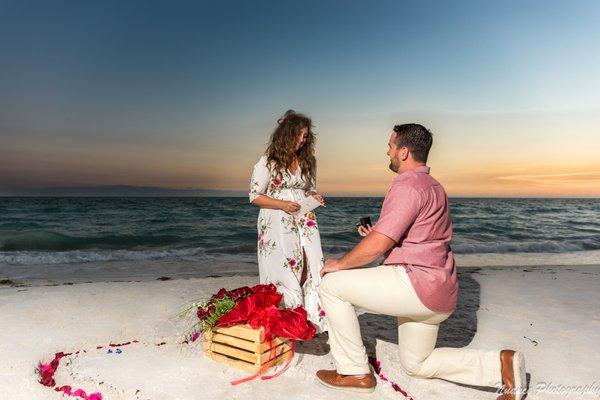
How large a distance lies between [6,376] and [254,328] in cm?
210

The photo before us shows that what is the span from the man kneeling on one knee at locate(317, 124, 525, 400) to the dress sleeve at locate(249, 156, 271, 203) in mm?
1499

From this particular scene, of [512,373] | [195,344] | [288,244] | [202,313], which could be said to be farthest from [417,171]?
[195,344]

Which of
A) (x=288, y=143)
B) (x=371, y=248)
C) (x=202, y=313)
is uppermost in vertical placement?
(x=288, y=143)

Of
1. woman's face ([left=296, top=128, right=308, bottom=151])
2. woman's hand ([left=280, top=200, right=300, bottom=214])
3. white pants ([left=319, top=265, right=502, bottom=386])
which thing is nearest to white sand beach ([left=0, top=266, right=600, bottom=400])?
white pants ([left=319, top=265, right=502, bottom=386])

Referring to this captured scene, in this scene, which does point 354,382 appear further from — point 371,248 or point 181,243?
point 181,243

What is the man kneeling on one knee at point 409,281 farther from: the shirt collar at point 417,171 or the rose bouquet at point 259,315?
the rose bouquet at point 259,315

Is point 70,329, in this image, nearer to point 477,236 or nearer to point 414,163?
point 414,163

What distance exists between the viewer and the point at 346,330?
3301mm

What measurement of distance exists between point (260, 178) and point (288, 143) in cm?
46

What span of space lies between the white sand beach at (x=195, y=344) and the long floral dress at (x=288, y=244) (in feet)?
1.67

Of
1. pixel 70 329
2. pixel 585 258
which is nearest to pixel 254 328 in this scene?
pixel 70 329

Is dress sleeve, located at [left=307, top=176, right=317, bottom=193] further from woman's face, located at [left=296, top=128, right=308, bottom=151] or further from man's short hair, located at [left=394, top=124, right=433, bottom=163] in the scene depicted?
man's short hair, located at [left=394, top=124, right=433, bottom=163]

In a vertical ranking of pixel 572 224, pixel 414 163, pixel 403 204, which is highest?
pixel 414 163

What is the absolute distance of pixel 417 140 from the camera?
A: 318 cm
